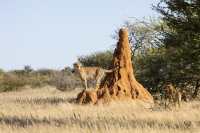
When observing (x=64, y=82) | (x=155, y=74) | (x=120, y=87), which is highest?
(x=155, y=74)

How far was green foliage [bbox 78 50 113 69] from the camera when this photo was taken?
2325 centimetres

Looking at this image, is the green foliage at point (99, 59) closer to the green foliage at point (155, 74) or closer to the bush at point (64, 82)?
the bush at point (64, 82)

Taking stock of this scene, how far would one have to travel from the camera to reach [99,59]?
23.3 meters

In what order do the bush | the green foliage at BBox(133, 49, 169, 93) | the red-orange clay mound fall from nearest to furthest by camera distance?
1. the red-orange clay mound
2. the green foliage at BBox(133, 49, 169, 93)
3. the bush

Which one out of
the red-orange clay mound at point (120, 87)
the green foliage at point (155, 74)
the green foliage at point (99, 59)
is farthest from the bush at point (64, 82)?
the red-orange clay mound at point (120, 87)

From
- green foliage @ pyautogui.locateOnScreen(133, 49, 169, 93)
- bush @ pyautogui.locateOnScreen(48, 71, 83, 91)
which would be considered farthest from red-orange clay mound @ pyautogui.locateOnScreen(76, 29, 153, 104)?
bush @ pyautogui.locateOnScreen(48, 71, 83, 91)

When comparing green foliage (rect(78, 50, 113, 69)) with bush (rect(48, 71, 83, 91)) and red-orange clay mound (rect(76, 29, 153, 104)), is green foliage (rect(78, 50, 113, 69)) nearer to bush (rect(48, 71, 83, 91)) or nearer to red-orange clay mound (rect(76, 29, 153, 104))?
bush (rect(48, 71, 83, 91))

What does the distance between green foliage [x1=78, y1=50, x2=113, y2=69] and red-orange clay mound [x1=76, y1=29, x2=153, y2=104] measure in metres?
Answer: 12.0

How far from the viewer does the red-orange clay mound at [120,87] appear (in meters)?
10.2

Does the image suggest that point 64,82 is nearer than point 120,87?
No

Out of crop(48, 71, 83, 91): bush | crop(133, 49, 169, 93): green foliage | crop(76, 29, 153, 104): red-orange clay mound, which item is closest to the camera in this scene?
crop(76, 29, 153, 104): red-orange clay mound

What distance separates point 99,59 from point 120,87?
1309cm

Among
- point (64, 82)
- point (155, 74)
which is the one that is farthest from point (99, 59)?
point (155, 74)

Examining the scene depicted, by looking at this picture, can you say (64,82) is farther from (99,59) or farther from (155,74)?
(155,74)
